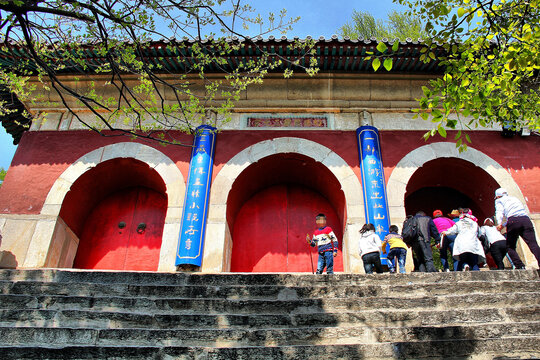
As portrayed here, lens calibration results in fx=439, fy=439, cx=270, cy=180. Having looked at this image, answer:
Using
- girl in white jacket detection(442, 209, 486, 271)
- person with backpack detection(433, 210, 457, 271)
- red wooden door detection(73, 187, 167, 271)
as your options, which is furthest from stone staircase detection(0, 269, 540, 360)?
red wooden door detection(73, 187, 167, 271)

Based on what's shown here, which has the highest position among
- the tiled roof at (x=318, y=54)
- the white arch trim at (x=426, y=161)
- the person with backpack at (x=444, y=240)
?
the tiled roof at (x=318, y=54)

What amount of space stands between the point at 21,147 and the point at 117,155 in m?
2.16

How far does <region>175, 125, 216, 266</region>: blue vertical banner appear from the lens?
7613mm

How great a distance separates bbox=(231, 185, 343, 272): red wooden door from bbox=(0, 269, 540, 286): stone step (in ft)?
11.0

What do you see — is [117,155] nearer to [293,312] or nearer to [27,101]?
[27,101]

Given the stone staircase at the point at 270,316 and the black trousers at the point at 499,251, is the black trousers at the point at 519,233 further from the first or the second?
the stone staircase at the point at 270,316

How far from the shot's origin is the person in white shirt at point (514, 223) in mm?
5934

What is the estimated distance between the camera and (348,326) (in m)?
4.16

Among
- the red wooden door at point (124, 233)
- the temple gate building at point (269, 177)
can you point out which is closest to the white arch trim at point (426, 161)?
the temple gate building at point (269, 177)

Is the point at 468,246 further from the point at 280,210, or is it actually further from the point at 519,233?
the point at 280,210

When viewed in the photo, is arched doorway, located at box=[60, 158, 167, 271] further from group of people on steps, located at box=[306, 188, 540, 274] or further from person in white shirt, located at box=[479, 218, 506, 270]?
person in white shirt, located at box=[479, 218, 506, 270]

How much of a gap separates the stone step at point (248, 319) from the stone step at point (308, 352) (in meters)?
0.54

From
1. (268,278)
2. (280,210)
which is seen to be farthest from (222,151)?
(268,278)

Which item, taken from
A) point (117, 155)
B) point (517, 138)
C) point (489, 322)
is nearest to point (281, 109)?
point (117, 155)
